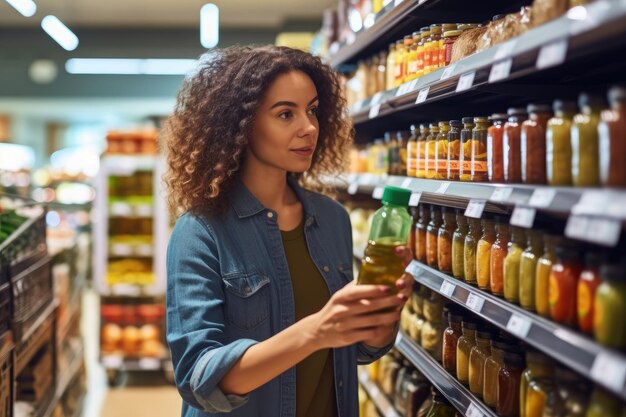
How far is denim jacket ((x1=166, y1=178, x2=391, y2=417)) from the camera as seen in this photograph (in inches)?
72.8

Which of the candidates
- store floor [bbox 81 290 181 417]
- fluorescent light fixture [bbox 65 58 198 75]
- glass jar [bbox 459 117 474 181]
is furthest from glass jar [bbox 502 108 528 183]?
fluorescent light fixture [bbox 65 58 198 75]

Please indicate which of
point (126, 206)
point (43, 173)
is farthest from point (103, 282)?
point (43, 173)

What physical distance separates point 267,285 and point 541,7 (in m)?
0.98

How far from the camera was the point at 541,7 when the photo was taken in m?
1.78

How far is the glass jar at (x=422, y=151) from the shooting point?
2.90 metres

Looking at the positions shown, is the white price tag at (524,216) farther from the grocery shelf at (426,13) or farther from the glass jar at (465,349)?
the grocery shelf at (426,13)

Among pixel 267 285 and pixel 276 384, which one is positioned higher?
pixel 267 285

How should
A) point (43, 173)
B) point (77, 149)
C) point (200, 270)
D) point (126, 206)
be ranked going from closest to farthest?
point (200, 270), point (126, 206), point (43, 173), point (77, 149)

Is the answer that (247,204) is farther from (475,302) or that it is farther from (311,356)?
(475,302)

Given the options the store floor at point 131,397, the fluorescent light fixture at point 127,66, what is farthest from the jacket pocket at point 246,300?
the fluorescent light fixture at point 127,66

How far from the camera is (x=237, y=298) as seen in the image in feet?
6.61

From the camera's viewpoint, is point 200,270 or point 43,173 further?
point 43,173

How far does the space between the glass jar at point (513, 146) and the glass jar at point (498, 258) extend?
11.8 inches

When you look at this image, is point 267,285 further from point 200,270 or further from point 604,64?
point 604,64
